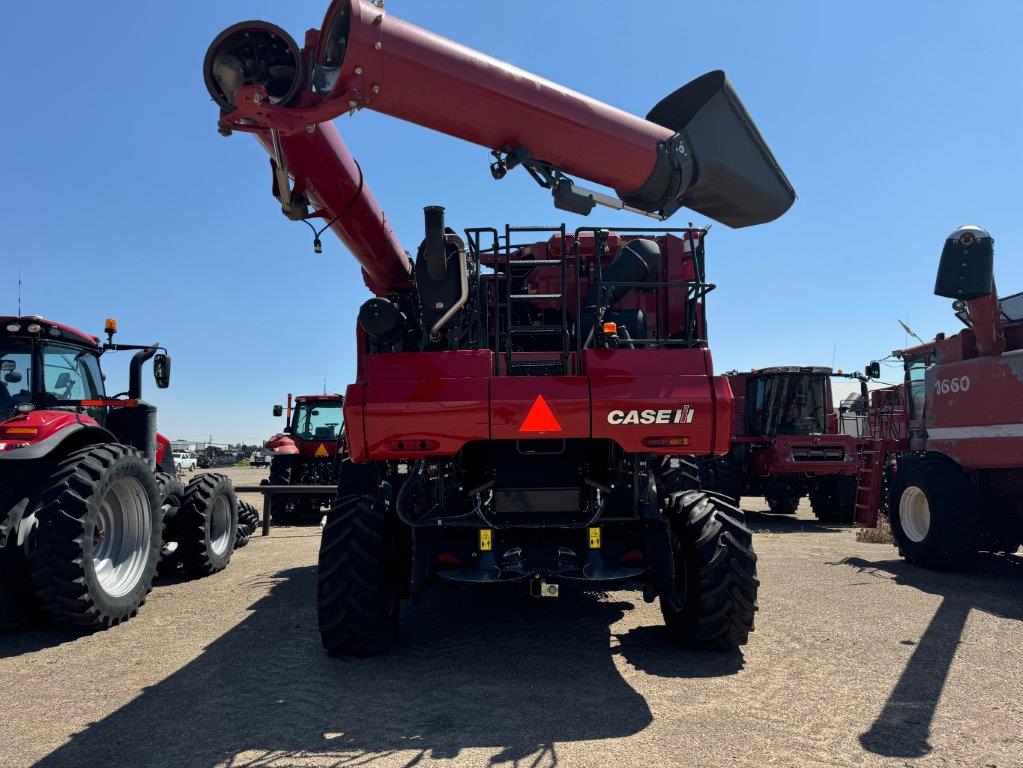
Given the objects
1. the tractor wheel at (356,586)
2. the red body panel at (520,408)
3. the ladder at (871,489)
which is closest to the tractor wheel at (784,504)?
the ladder at (871,489)

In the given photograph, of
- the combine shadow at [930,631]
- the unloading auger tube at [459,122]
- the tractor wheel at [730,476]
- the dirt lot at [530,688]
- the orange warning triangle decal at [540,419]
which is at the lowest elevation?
the combine shadow at [930,631]

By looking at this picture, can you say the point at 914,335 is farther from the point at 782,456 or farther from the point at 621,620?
the point at 621,620

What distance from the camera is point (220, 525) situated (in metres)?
8.22

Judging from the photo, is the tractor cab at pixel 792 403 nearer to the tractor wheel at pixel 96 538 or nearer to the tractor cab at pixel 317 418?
the tractor cab at pixel 317 418

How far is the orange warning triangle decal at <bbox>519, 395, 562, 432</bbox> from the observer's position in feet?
14.6

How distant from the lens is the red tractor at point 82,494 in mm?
5137

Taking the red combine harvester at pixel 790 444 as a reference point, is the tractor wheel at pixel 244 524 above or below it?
below

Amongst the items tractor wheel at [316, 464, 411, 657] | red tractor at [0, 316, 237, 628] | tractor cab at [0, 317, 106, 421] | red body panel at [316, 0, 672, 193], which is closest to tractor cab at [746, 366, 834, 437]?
red tractor at [0, 316, 237, 628]

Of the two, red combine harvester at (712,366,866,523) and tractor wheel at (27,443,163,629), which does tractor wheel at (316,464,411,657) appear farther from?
red combine harvester at (712,366,866,523)

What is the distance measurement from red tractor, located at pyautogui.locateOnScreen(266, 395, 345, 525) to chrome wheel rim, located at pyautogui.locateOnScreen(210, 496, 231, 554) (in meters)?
4.39

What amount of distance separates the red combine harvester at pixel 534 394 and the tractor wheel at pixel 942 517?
3835mm

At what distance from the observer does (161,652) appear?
5.01m

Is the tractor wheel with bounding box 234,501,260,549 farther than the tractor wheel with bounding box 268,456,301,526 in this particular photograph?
No

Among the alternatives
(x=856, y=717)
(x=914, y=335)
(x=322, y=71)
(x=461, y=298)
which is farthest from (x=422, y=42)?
(x=914, y=335)
